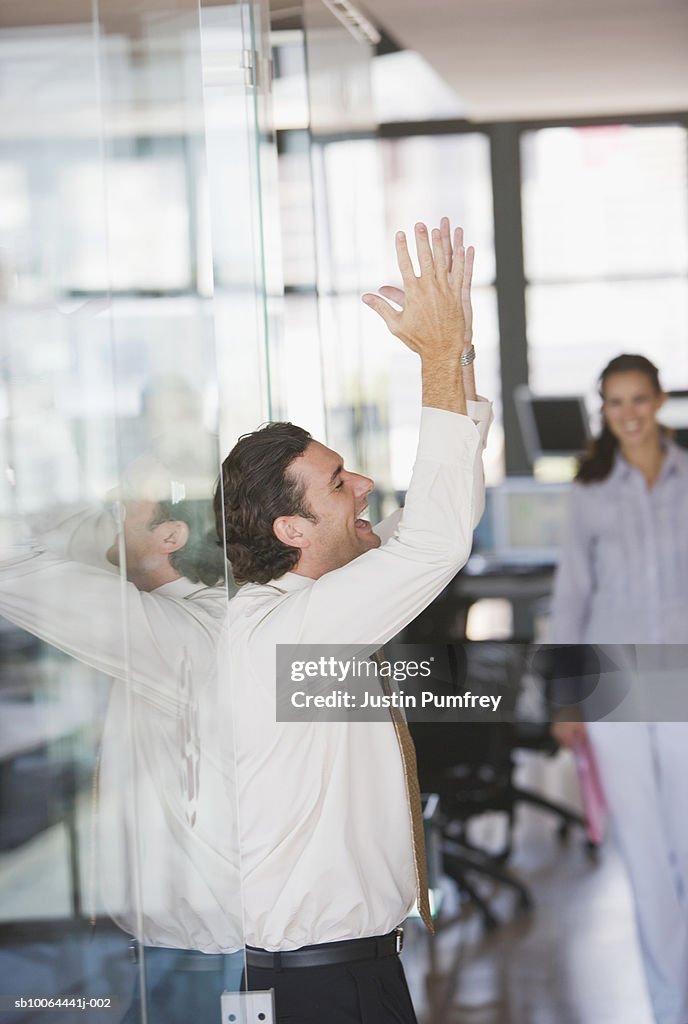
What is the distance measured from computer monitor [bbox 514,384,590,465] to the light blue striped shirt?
275 centimetres

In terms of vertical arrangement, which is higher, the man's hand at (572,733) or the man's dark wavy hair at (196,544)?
the man's dark wavy hair at (196,544)

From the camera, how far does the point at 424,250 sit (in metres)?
1.44

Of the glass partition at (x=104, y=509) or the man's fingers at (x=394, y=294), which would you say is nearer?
the glass partition at (x=104, y=509)

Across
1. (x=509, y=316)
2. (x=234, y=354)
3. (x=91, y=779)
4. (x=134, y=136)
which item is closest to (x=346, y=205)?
(x=234, y=354)

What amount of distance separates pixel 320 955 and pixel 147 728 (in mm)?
444

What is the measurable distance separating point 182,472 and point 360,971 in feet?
2.22

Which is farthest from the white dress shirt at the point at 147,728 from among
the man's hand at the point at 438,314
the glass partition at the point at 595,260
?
the glass partition at the point at 595,260

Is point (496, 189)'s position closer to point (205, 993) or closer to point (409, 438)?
point (409, 438)

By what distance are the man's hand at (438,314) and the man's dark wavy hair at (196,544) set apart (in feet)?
0.93

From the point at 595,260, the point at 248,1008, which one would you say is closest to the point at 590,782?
the point at 248,1008

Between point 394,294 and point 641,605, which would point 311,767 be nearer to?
point 394,294

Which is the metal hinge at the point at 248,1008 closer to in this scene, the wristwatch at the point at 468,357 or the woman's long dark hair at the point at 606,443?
the wristwatch at the point at 468,357

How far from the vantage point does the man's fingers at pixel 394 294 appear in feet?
5.06

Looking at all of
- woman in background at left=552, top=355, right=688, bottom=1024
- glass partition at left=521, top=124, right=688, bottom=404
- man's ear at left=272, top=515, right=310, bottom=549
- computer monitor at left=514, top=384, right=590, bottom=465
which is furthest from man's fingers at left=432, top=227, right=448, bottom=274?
glass partition at left=521, top=124, right=688, bottom=404
